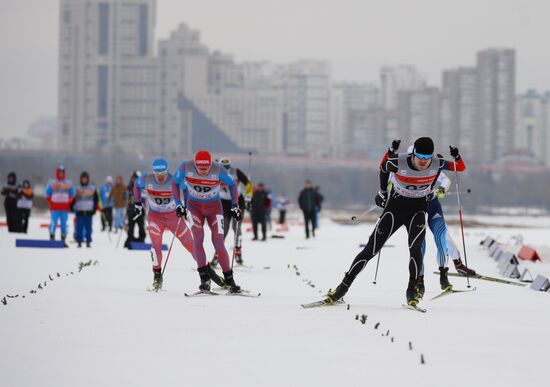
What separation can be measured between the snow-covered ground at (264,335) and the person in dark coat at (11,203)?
50.9 ft

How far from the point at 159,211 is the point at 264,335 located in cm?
610

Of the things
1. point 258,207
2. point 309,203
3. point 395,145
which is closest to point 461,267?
point 395,145

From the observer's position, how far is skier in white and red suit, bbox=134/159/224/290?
15359 millimetres

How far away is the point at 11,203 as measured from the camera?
106 feet

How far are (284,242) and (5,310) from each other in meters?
19.5

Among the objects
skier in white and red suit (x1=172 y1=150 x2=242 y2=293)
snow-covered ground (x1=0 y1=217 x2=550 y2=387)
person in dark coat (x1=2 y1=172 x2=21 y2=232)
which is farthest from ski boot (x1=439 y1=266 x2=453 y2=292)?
person in dark coat (x1=2 y1=172 x2=21 y2=232)

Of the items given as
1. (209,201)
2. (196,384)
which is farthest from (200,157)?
(196,384)

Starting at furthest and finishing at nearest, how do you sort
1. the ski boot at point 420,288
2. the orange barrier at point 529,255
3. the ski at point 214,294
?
1. the orange barrier at point 529,255
2. the ski at point 214,294
3. the ski boot at point 420,288

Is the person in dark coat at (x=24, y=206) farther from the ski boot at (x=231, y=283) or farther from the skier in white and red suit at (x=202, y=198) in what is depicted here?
the ski boot at (x=231, y=283)

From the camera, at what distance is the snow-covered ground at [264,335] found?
794 centimetres

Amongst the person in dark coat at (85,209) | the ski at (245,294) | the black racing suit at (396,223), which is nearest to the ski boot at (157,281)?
the ski at (245,294)

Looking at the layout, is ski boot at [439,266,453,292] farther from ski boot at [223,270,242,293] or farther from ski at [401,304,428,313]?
ski boot at [223,270,242,293]

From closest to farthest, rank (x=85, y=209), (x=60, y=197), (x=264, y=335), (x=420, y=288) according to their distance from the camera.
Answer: (x=264, y=335)
(x=420, y=288)
(x=85, y=209)
(x=60, y=197)

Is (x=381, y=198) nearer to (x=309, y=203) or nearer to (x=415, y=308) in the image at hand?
(x=415, y=308)
